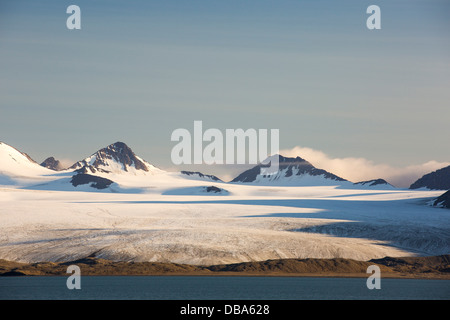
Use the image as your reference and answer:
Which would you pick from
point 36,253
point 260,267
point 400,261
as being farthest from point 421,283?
point 36,253

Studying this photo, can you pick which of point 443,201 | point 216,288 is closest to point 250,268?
point 216,288

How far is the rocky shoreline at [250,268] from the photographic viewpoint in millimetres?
94938

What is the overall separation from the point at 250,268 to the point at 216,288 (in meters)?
20.1

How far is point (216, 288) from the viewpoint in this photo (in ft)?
258

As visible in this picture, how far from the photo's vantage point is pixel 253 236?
358ft

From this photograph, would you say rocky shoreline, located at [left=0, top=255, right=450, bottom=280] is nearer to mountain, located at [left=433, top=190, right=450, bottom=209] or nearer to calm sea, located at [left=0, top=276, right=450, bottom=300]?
calm sea, located at [left=0, top=276, right=450, bottom=300]

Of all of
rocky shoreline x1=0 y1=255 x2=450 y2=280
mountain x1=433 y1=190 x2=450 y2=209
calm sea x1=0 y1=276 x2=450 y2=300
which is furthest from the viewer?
mountain x1=433 y1=190 x2=450 y2=209

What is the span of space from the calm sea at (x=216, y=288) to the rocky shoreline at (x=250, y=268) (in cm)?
301

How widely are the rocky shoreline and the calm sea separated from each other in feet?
9.86

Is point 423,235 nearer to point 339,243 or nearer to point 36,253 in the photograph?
point 339,243

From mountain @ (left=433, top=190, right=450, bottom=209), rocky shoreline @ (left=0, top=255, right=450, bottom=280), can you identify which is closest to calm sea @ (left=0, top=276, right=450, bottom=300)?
rocky shoreline @ (left=0, top=255, right=450, bottom=280)

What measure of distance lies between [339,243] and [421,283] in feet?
64.5

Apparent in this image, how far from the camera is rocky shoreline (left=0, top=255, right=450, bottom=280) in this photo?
94938mm
